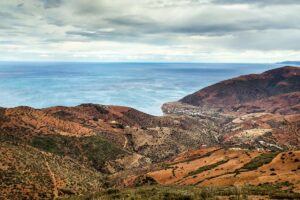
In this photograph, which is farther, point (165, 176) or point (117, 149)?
point (117, 149)

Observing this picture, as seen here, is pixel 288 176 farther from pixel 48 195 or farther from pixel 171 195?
pixel 48 195

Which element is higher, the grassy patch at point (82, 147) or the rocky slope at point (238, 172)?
the rocky slope at point (238, 172)

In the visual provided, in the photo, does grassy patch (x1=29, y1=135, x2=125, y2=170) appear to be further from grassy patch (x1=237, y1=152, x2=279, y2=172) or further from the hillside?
grassy patch (x1=237, y1=152, x2=279, y2=172)

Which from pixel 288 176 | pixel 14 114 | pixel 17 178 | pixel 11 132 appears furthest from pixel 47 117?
pixel 288 176

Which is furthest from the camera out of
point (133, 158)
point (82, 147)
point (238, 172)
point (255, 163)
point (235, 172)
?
point (133, 158)

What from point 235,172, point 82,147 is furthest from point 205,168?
point 82,147

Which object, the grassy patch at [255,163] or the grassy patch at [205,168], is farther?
the grassy patch at [205,168]

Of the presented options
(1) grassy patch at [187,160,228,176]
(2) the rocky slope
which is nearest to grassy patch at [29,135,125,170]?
(2) the rocky slope

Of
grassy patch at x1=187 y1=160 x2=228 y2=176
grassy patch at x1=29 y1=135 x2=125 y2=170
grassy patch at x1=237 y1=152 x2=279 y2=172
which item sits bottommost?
grassy patch at x1=29 y1=135 x2=125 y2=170

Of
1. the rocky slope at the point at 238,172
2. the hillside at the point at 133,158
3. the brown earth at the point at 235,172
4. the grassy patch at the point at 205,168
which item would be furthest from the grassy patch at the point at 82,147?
the grassy patch at the point at 205,168

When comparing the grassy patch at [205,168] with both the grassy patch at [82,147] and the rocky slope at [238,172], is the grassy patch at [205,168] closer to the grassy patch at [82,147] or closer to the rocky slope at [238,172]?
the rocky slope at [238,172]

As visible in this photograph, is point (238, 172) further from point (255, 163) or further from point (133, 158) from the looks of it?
point (133, 158)
